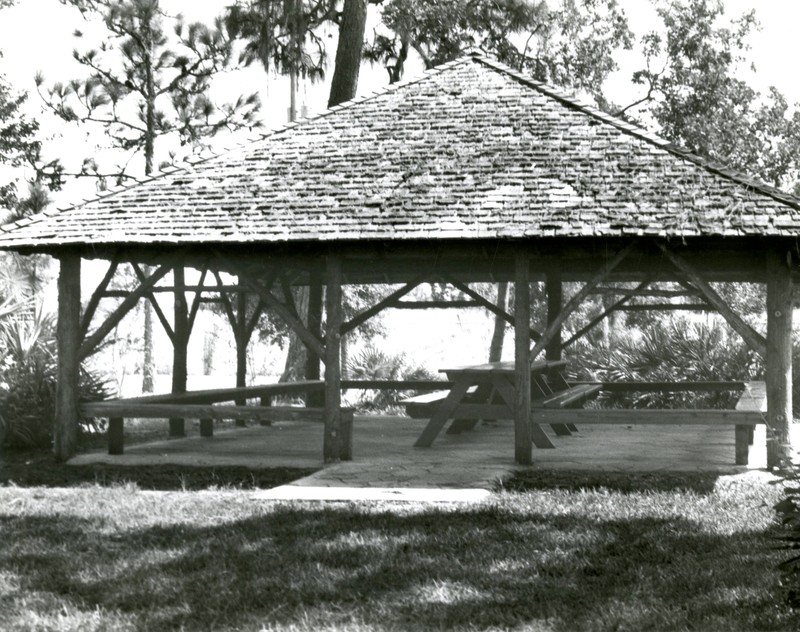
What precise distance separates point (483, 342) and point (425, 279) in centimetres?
3074

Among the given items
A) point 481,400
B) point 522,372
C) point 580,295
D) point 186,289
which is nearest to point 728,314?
point 580,295

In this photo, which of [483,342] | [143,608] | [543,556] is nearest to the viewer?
[143,608]

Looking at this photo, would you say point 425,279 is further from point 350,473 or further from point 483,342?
point 483,342

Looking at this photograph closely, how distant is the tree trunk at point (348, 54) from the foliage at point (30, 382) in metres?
6.94

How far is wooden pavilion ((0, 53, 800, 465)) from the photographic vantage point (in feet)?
37.9

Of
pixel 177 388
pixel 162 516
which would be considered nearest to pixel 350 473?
pixel 162 516

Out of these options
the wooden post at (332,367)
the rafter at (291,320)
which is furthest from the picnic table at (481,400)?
the rafter at (291,320)

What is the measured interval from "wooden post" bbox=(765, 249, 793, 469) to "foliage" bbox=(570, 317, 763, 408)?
955 centimetres

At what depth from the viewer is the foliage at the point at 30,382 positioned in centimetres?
1477

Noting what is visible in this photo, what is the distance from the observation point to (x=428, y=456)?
12.8 metres

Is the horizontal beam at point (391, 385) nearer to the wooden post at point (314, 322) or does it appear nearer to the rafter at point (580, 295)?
the wooden post at point (314, 322)

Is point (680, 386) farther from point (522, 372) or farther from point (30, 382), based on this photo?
point (30, 382)

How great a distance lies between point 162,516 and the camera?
888cm

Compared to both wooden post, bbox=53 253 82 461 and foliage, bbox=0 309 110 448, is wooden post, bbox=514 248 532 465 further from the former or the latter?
foliage, bbox=0 309 110 448
